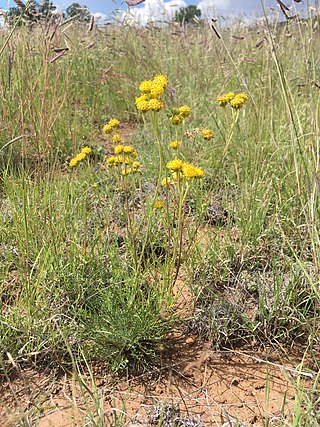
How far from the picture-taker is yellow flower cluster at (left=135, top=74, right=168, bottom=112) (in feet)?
4.10

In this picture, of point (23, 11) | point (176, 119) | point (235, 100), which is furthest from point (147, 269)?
point (23, 11)

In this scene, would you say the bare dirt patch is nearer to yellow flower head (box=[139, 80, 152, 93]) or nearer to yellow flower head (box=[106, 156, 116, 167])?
Answer: yellow flower head (box=[106, 156, 116, 167])

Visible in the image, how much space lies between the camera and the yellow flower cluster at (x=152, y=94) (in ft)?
4.10

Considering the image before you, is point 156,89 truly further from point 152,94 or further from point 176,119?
point 176,119

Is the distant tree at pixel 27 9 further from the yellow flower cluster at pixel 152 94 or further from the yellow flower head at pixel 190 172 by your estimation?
the yellow flower head at pixel 190 172

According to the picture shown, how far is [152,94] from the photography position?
1275 mm

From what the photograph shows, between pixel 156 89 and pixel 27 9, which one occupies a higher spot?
pixel 27 9

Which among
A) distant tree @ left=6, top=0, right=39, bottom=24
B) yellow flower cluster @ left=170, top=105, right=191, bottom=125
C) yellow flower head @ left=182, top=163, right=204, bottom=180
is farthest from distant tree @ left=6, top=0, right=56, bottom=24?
yellow flower head @ left=182, top=163, right=204, bottom=180

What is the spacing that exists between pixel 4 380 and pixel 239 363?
80cm

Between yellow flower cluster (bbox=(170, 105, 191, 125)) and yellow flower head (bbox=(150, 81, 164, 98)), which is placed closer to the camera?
yellow flower head (bbox=(150, 81, 164, 98))

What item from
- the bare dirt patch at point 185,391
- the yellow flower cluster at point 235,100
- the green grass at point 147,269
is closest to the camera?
the bare dirt patch at point 185,391

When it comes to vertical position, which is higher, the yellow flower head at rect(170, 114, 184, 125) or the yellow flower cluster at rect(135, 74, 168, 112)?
the yellow flower cluster at rect(135, 74, 168, 112)

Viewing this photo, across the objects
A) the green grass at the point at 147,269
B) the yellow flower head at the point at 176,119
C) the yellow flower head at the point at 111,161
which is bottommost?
the green grass at the point at 147,269

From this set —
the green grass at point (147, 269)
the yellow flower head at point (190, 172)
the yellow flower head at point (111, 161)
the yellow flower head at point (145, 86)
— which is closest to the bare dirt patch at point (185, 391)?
the green grass at point (147, 269)
